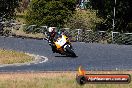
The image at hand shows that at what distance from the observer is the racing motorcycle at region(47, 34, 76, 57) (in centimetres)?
2558

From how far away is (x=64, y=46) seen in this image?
1010 inches

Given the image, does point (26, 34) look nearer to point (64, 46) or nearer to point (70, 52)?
point (64, 46)

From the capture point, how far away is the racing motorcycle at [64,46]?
25584 millimetres

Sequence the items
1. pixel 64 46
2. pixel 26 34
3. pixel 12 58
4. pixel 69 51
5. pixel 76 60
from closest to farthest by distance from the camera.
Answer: pixel 12 58, pixel 76 60, pixel 69 51, pixel 64 46, pixel 26 34

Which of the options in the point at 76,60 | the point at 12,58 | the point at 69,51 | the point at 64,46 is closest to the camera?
the point at 12,58

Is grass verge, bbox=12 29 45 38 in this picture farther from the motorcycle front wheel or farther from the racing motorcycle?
the motorcycle front wheel

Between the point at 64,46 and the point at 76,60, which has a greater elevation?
the point at 64,46

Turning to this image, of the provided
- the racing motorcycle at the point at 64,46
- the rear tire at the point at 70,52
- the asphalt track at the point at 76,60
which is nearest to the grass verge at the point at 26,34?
the asphalt track at the point at 76,60

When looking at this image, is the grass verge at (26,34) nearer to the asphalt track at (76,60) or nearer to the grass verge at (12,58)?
the asphalt track at (76,60)

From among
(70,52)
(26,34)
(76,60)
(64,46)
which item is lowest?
(26,34)

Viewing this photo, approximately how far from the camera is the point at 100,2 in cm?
4684

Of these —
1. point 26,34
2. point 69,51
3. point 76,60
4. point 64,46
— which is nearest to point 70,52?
point 69,51

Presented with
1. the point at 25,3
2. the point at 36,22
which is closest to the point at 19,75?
the point at 36,22

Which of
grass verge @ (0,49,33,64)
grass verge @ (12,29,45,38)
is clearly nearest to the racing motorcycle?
grass verge @ (0,49,33,64)
